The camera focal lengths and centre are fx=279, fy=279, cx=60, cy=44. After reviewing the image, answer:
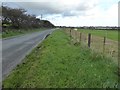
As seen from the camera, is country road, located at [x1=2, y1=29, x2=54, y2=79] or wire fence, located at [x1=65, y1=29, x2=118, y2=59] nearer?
country road, located at [x1=2, y1=29, x2=54, y2=79]

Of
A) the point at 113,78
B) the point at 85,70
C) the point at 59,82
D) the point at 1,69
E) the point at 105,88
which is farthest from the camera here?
the point at 1,69

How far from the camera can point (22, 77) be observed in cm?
964

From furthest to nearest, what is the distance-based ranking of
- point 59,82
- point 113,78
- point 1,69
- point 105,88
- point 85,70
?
point 1,69 < point 85,70 < point 113,78 < point 59,82 < point 105,88

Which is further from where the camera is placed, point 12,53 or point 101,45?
point 101,45

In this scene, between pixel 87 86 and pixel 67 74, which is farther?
pixel 67 74

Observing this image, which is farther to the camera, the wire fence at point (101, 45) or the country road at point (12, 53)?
the wire fence at point (101, 45)

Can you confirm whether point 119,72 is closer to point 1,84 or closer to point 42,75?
point 42,75

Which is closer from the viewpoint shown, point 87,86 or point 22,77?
point 87,86

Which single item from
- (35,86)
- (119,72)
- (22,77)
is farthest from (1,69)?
(119,72)

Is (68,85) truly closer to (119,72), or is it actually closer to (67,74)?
(67,74)

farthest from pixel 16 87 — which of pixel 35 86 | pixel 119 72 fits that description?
pixel 119 72

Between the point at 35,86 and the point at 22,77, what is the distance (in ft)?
5.96

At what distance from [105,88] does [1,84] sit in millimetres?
3243

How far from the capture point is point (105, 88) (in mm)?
7582
